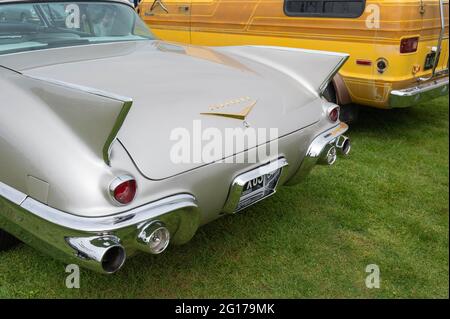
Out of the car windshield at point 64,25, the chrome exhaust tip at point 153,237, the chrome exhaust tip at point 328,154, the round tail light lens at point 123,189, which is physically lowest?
the chrome exhaust tip at point 328,154

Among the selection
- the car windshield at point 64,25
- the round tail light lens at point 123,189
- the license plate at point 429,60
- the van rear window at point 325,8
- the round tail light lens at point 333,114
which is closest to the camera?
the round tail light lens at point 123,189

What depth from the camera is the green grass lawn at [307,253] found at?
2.42 meters

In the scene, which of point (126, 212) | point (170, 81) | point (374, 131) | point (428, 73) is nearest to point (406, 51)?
point (428, 73)

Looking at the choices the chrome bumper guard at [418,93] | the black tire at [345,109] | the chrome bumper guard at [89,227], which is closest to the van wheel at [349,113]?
the black tire at [345,109]

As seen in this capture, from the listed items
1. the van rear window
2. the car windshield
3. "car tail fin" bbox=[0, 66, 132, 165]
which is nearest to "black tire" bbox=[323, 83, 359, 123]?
the van rear window

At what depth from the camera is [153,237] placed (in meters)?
1.87

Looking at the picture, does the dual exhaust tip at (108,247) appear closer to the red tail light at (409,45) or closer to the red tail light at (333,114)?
the red tail light at (333,114)

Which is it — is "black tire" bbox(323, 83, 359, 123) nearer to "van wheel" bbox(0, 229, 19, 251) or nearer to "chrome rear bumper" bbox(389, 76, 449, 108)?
"chrome rear bumper" bbox(389, 76, 449, 108)

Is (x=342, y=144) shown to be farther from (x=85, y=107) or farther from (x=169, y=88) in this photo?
(x=85, y=107)

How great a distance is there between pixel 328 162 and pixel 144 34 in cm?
167

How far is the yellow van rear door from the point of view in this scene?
5.81m

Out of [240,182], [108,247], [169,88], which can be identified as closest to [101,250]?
[108,247]

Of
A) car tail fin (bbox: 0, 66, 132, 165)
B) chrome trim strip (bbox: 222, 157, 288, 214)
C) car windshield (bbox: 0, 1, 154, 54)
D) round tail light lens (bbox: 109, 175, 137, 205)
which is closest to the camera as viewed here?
car tail fin (bbox: 0, 66, 132, 165)

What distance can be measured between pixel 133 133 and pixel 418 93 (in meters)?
3.51
